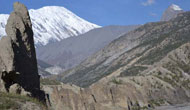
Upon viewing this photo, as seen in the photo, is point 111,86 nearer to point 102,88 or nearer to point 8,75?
point 102,88

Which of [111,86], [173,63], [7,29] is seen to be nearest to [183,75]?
[173,63]

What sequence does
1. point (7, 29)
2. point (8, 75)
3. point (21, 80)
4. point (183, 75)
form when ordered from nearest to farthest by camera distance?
point (8, 75) → point (21, 80) → point (7, 29) → point (183, 75)

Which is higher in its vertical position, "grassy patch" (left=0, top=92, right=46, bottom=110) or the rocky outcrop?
the rocky outcrop

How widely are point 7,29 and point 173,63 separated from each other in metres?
152

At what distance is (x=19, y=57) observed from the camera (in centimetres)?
3559

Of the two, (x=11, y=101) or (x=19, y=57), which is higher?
(x=19, y=57)

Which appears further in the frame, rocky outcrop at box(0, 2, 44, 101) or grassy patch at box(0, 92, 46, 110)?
rocky outcrop at box(0, 2, 44, 101)

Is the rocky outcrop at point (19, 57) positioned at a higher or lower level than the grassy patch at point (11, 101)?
higher

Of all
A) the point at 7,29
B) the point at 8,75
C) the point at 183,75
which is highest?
the point at 183,75

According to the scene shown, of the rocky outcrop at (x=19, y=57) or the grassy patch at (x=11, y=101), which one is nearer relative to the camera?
the grassy patch at (x=11, y=101)

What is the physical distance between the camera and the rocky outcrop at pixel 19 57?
100.0 ft

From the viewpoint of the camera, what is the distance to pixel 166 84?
148 meters

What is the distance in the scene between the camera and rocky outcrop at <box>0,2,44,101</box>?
100.0ft

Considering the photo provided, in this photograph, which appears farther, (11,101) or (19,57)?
(19,57)
